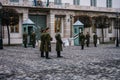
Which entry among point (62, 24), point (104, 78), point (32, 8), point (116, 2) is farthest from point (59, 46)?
point (116, 2)

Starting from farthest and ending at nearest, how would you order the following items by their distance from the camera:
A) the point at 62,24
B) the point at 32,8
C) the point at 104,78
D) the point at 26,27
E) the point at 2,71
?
A: the point at 62,24 → the point at 32,8 → the point at 26,27 → the point at 2,71 → the point at 104,78

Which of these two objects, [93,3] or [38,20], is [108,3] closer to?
[93,3]

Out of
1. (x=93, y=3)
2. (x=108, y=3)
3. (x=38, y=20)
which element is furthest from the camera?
(x=108, y=3)

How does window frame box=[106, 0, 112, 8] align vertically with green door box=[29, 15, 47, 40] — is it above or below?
above

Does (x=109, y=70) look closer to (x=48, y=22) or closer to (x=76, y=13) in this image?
(x=48, y=22)

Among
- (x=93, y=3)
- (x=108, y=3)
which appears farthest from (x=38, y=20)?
(x=108, y=3)

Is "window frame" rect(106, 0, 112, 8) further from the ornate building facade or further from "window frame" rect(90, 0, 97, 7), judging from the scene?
"window frame" rect(90, 0, 97, 7)

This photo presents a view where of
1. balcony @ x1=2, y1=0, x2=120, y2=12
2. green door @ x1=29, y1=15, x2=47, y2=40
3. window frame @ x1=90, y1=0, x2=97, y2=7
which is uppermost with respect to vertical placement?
window frame @ x1=90, y1=0, x2=97, y2=7

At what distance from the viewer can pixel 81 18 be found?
4631 cm

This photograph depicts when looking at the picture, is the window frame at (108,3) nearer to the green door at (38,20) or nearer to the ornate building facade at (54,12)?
the ornate building facade at (54,12)

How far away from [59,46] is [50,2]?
2664 centimetres

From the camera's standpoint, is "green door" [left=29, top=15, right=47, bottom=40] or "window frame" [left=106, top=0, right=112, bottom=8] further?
"window frame" [left=106, top=0, right=112, bottom=8]

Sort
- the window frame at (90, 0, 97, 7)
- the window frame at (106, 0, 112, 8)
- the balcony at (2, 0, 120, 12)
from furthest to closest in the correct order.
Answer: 1. the window frame at (106, 0, 112, 8)
2. the window frame at (90, 0, 97, 7)
3. the balcony at (2, 0, 120, 12)

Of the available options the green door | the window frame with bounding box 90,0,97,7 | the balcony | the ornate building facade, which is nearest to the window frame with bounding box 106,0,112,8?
the ornate building facade
